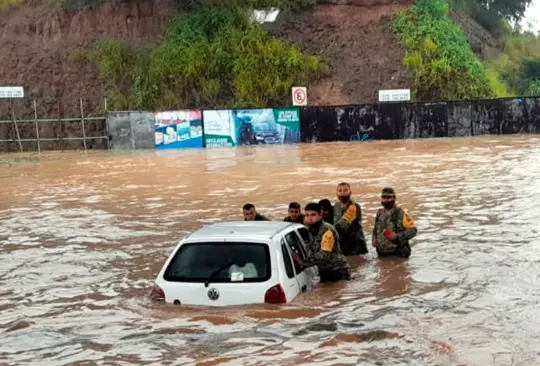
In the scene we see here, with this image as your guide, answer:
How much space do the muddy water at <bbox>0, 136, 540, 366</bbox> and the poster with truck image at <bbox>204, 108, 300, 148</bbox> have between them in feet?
54.7

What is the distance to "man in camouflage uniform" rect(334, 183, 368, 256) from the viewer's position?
1195cm

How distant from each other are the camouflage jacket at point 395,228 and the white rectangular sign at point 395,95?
32.6 metres

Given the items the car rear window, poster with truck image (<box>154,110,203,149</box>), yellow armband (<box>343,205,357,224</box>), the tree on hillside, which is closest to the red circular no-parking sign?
poster with truck image (<box>154,110,203,149</box>)

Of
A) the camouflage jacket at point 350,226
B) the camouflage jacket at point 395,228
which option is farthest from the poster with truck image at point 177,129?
the camouflage jacket at point 395,228

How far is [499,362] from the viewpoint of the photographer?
24.3 feet

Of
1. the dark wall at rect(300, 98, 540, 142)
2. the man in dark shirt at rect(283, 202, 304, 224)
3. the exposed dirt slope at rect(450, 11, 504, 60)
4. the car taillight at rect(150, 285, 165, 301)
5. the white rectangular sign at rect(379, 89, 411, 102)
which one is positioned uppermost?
the exposed dirt slope at rect(450, 11, 504, 60)

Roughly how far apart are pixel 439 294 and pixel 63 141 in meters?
37.7

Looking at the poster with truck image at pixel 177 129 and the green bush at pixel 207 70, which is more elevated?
the green bush at pixel 207 70

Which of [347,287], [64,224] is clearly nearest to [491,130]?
[64,224]

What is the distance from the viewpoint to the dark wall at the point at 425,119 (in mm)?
41156

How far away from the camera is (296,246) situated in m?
9.79

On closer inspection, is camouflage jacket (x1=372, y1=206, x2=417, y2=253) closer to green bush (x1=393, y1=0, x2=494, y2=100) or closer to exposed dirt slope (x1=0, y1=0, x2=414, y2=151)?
exposed dirt slope (x1=0, y1=0, x2=414, y2=151)

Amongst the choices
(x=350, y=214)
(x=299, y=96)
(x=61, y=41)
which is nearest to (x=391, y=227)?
(x=350, y=214)

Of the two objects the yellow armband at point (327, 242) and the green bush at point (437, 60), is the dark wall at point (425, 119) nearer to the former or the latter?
the green bush at point (437, 60)
